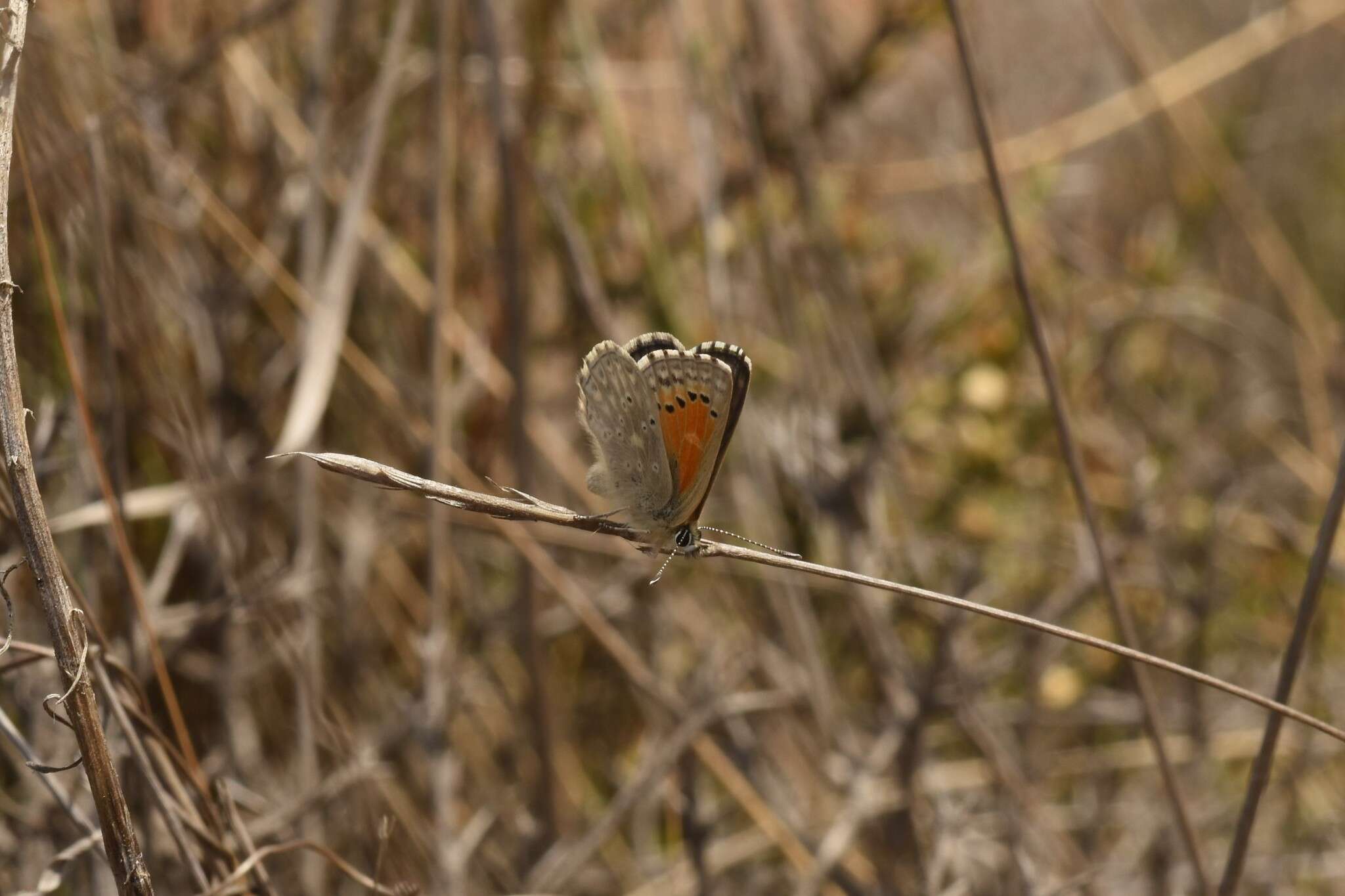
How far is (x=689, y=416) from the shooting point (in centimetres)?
92

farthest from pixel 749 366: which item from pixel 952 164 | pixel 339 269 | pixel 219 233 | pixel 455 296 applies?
pixel 952 164

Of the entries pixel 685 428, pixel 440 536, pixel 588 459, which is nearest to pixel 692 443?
pixel 685 428

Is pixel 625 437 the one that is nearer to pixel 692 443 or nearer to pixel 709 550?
pixel 692 443

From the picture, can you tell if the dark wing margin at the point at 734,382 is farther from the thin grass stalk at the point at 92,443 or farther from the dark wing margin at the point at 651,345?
the thin grass stalk at the point at 92,443

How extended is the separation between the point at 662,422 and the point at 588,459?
0.92 meters

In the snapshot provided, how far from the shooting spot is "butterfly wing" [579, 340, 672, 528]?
92 centimetres

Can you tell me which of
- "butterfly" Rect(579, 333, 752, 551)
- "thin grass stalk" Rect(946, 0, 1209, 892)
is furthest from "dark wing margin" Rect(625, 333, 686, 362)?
"thin grass stalk" Rect(946, 0, 1209, 892)

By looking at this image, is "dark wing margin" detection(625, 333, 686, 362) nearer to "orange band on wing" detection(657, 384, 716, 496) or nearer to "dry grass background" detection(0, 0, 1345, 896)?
"orange band on wing" detection(657, 384, 716, 496)

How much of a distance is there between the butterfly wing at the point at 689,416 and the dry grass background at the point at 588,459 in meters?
0.32

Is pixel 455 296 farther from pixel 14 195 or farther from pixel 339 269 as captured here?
pixel 14 195

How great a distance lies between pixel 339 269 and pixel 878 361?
38.2 inches

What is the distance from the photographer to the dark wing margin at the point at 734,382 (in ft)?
2.75

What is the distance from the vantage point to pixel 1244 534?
1.97m

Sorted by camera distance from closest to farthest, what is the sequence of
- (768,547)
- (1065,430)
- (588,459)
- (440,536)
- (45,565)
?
(45,565) → (768,547) → (1065,430) → (440,536) → (588,459)
